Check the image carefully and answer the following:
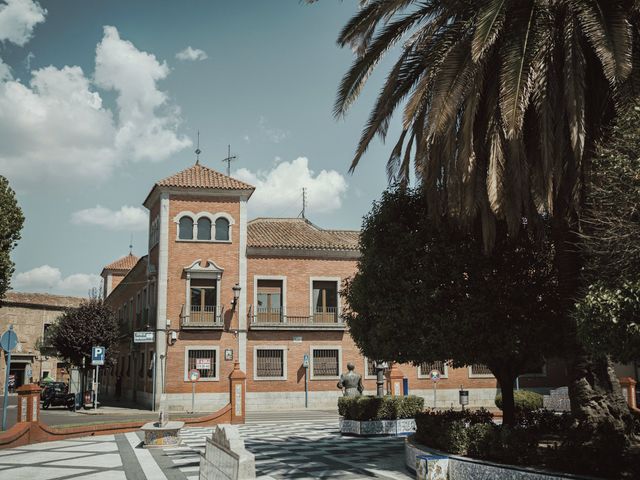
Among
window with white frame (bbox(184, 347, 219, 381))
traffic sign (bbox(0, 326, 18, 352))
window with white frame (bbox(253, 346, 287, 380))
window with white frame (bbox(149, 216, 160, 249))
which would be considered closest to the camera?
traffic sign (bbox(0, 326, 18, 352))

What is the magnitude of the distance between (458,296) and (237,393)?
12.4 metres

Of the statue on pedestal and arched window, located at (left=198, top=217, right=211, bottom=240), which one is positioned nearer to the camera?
the statue on pedestal

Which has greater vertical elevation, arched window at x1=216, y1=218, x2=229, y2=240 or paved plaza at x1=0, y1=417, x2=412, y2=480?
arched window at x1=216, y1=218, x2=229, y2=240

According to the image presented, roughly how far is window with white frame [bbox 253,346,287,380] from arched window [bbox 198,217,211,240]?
5.99 m

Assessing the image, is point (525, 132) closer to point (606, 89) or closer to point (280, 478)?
point (606, 89)

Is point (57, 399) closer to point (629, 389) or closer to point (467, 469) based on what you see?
point (629, 389)

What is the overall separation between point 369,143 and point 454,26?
2.47 m

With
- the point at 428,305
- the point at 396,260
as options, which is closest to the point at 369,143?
the point at 396,260

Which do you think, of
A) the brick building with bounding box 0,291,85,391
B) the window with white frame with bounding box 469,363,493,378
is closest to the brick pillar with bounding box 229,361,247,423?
the window with white frame with bounding box 469,363,493,378

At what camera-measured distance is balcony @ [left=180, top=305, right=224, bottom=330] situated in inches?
1158

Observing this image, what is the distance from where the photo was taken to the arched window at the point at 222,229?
30922 millimetres

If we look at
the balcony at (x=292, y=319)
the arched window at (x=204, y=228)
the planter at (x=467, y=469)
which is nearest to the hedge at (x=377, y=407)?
the planter at (x=467, y=469)

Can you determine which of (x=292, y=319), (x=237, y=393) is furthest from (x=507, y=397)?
(x=292, y=319)

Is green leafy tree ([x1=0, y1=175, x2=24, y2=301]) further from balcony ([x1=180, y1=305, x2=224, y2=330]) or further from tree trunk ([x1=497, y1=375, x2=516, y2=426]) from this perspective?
tree trunk ([x1=497, y1=375, x2=516, y2=426])
